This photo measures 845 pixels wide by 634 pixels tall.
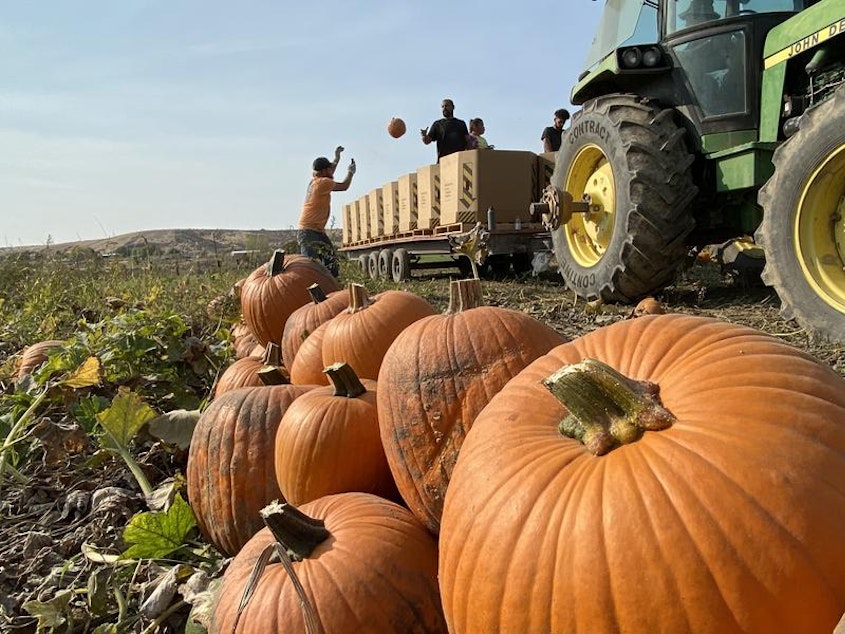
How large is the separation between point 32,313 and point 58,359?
8.73 ft

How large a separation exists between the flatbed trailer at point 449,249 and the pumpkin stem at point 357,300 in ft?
13.2

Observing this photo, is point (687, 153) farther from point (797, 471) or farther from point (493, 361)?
point (797, 471)

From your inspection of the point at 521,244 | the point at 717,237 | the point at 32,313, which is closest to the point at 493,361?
the point at 717,237

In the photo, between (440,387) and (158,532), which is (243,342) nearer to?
(158,532)

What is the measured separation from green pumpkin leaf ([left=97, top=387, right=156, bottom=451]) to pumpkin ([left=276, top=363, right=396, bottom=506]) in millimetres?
944

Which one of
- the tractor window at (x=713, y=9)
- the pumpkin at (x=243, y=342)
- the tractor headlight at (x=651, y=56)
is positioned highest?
the tractor window at (x=713, y=9)

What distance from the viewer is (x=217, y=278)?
7.65 meters

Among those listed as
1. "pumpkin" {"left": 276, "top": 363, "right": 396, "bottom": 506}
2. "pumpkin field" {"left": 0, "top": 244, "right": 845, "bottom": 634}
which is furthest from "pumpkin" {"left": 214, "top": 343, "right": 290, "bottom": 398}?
"pumpkin" {"left": 276, "top": 363, "right": 396, "bottom": 506}

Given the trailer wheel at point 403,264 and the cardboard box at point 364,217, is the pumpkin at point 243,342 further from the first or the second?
the cardboard box at point 364,217

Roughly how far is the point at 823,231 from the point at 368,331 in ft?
8.77

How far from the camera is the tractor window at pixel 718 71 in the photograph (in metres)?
5.07

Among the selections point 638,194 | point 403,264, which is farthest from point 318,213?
point 638,194

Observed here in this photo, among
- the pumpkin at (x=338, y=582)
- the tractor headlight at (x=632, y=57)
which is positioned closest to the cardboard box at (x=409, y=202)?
the tractor headlight at (x=632, y=57)

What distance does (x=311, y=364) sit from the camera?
2906 millimetres
